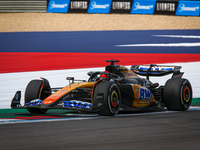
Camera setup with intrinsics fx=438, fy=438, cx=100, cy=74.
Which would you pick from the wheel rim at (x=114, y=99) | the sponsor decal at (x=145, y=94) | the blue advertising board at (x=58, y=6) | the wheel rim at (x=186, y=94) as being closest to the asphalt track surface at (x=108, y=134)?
the wheel rim at (x=114, y=99)

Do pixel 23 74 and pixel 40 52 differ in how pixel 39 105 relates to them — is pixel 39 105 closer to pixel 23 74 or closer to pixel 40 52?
pixel 23 74

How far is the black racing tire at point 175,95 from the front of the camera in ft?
31.2

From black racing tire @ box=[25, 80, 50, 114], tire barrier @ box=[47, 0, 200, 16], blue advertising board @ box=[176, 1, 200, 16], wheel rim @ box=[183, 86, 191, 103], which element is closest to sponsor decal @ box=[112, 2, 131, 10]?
tire barrier @ box=[47, 0, 200, 16]

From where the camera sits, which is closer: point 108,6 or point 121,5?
point 121,5

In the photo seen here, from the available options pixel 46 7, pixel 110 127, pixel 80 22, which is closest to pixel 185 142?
pixel 110 127

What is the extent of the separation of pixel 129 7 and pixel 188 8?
409 cm

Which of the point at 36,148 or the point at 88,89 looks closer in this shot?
the point at 36,148

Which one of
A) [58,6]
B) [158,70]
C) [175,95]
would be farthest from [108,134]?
[58,6]

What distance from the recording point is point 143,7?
31016 millimetres

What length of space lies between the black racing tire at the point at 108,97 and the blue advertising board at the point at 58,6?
23.8m

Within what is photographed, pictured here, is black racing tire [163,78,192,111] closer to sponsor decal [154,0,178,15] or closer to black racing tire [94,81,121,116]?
black racing tire [94,81,121,116]

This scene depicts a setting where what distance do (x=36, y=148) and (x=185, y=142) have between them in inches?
79.8

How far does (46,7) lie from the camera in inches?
1273

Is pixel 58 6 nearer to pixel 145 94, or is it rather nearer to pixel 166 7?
pixel 166 7
